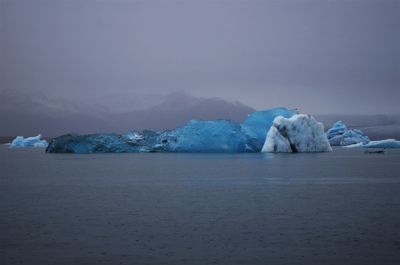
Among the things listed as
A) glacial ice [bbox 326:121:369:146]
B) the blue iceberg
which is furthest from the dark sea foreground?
glacial ice [bbox 326:121:369:146]

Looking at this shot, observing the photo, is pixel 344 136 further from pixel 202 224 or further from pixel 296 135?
pixel 202 224

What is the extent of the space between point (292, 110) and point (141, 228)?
42.8m

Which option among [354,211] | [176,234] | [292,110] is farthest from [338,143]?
[176,234]

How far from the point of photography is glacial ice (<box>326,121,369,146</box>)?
69287 millimetres

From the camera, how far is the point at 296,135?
164 feet

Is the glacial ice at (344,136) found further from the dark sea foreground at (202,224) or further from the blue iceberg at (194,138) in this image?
the dark sea foreground at (202,224)

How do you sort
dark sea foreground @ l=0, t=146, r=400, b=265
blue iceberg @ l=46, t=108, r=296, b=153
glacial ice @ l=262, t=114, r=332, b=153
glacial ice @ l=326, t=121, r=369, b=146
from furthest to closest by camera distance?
glacial ice @ l=326, t=121, r=369, b=146, blue iceberg @ l=46, t=108, r=296, b=153, glacial ice @ l=262, t=114, r=332, b=153, dark sea foreground @ l=0, t=146, r=400, b=265

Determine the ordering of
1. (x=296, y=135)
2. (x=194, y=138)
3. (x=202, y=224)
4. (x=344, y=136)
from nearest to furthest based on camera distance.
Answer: (x=202, y=224) < (x=296, y=135) < (x=194, y=138) < (x=344, y=136)

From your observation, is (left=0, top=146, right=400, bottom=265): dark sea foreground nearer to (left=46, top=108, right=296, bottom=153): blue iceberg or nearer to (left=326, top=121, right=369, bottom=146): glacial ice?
(left=46, top=108, right=296, bottom=153): blue iceberg

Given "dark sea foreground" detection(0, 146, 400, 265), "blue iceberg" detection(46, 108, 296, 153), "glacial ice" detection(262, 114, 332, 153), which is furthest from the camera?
"blue iceberg" detection(46, 108, 296, 153)

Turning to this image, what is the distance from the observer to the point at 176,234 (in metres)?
11.8

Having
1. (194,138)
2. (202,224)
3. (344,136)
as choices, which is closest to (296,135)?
(194,138)

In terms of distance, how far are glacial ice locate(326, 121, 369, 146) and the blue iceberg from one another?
1529 centimetres

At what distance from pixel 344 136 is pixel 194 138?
25554 mm
